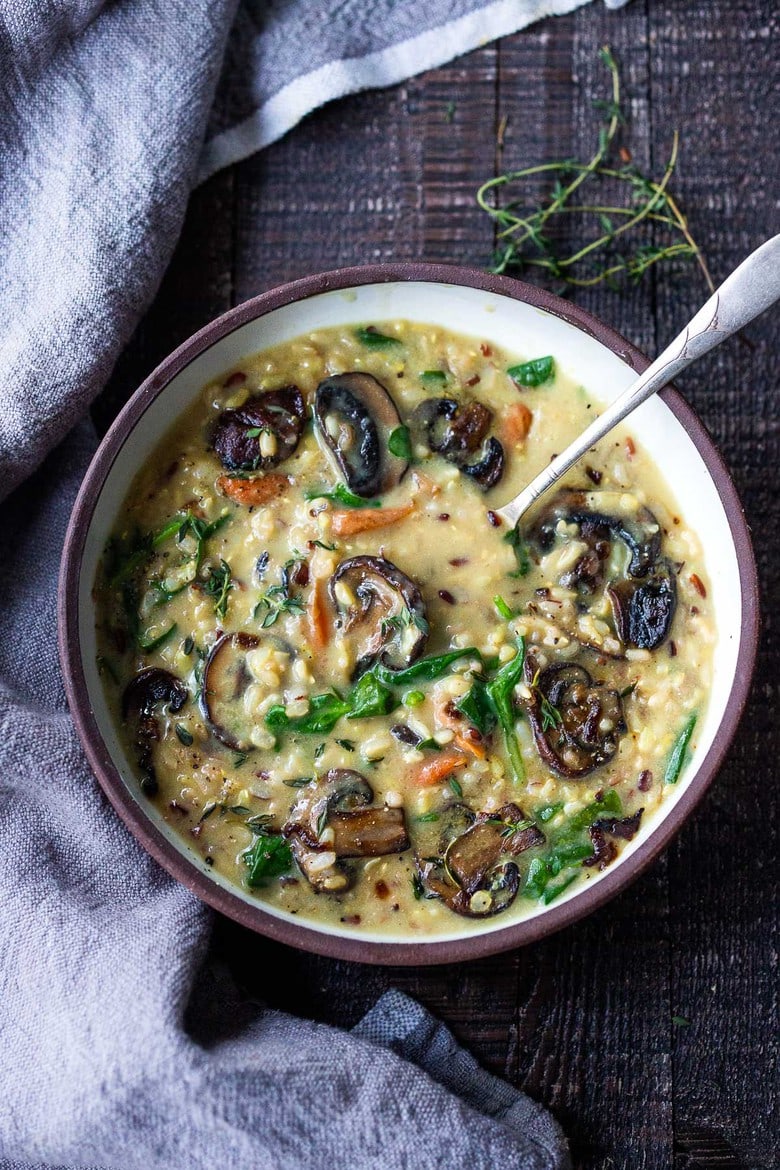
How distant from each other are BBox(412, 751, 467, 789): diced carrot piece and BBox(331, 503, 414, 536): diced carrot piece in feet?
2.55

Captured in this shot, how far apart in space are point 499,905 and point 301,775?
0.77 metres

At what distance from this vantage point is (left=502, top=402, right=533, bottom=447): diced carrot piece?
12.4 ft

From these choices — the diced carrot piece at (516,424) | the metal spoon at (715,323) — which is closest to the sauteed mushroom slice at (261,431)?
the diced carrot piece at (516,424)

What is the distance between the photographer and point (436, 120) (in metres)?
4.38

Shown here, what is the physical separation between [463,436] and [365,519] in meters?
0.43

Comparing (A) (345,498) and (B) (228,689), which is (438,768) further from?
(A) (345,498)

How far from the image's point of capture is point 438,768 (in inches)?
143

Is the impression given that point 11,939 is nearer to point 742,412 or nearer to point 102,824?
point 102,824

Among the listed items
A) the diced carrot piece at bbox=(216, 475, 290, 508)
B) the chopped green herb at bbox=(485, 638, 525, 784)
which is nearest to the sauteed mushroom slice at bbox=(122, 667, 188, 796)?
the diced carrot piece at bbox=(216, 475, 290, 508)

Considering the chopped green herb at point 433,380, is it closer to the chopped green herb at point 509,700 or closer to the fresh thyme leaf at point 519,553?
the fresh thyme leaf at point 519,553

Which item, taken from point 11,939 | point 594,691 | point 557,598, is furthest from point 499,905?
point 11,939

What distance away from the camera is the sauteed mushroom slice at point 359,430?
3.70 metres

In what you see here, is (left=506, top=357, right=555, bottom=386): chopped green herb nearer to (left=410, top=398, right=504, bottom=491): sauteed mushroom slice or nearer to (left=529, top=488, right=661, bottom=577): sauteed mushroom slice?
(left=410, top=398, right=504, bottom=491): sauteed mushroom slice

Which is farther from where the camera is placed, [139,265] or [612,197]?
[612,197]
